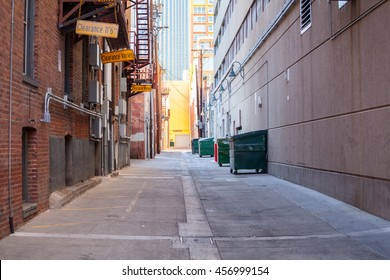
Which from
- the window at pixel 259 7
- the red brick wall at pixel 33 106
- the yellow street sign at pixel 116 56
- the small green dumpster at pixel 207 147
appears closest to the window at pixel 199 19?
the small green dumpster at pixel 207 147

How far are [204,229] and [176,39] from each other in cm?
9242

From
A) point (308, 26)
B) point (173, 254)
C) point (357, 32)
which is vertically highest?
point (308, 26)

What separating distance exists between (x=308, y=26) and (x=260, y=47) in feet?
25.7

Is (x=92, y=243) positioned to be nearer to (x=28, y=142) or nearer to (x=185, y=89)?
(x=28, y=142)

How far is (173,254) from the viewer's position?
6.80m

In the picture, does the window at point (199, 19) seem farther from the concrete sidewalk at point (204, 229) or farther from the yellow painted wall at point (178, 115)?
the concrete sidewalk at point (204, 229)

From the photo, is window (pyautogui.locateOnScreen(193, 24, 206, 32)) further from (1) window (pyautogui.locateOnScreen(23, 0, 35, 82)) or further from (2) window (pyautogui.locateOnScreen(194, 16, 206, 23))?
(1) window (pyautogui.locateOnScreen(23, 0, 35, 82))

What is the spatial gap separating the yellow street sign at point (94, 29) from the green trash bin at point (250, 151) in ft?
29.7

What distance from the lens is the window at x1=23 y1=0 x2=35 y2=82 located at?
367 inches

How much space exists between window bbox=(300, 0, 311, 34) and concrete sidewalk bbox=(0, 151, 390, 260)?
14.9 feet

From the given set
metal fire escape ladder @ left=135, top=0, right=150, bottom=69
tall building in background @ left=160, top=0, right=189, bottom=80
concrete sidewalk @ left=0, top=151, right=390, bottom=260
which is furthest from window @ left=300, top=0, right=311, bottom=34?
tall building in background @ left=160, top=0, right=189, bottom=80

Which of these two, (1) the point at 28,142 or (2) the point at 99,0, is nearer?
(1) the point at 28,142

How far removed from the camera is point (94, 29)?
1135 centimetres

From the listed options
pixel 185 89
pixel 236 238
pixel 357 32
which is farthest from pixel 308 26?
pixel 185 89
